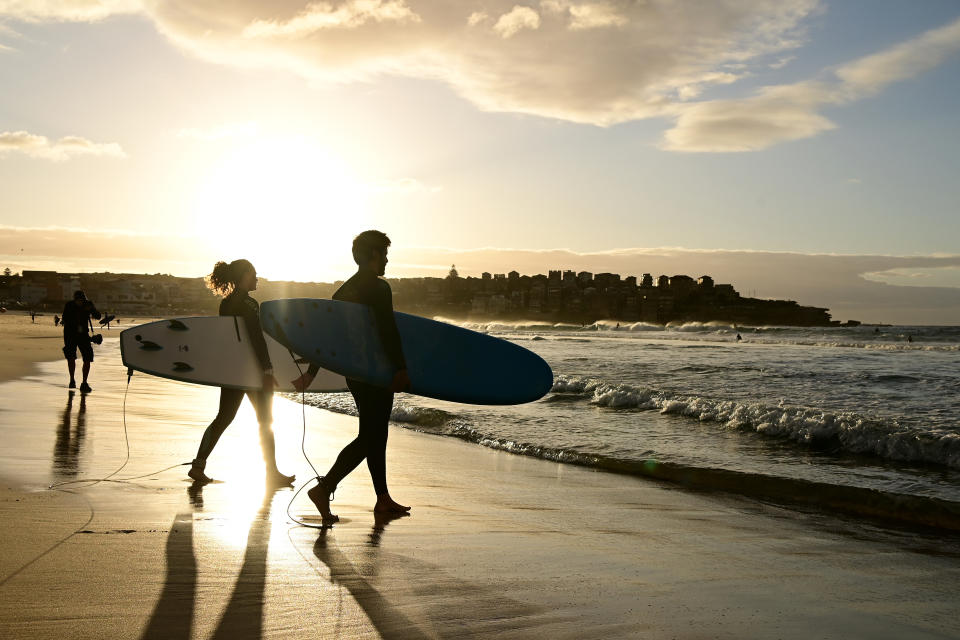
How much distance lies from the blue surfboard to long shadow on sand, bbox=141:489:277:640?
1086 mm

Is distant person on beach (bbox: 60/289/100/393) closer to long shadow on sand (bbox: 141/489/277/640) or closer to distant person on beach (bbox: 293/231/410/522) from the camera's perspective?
distant person on beach (bbox: 293/231/410/522)

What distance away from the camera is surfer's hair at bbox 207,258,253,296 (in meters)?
5.30

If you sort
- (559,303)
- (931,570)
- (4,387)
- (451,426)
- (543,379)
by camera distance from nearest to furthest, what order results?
(931,570), (543,379), (451,426), (4,387), (559,303)

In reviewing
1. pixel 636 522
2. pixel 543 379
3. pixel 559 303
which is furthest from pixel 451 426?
pixel 559 303

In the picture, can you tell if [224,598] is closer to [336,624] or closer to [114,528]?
[336,624]

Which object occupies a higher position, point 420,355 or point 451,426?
point 420,355

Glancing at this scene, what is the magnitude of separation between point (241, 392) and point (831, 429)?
694 cm

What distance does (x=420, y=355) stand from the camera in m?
4.90

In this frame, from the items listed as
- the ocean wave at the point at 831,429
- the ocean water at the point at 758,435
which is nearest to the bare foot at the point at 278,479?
the ocean water at the point at 758,435

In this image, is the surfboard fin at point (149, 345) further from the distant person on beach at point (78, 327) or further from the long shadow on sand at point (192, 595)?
the distant person on beach at point (78, 327)

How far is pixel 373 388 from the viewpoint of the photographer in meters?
4.27

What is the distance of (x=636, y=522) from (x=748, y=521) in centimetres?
85

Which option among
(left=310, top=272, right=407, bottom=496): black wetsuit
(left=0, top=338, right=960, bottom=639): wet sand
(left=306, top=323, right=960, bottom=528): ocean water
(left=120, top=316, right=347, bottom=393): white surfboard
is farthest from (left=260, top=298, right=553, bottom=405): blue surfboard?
(left=306, top=323, right=960, bottom=528): ocean water

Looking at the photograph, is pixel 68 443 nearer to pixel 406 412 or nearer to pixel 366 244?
pixel 366 244
